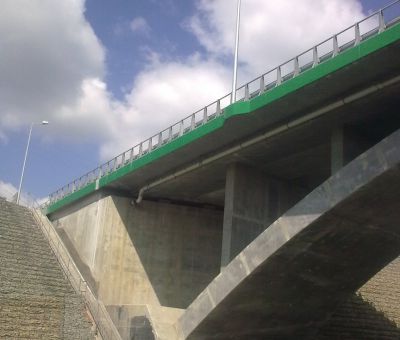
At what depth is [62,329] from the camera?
23906mm

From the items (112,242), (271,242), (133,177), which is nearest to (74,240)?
(112,242)

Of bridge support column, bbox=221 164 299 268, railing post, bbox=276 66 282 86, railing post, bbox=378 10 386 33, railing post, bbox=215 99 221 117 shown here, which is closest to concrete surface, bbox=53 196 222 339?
bridge support column, bbox=221 164 299 268

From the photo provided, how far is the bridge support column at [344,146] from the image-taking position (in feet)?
60.6

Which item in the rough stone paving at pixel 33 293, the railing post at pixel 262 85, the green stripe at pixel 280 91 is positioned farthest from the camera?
the rough stone paving at pixel 33 293

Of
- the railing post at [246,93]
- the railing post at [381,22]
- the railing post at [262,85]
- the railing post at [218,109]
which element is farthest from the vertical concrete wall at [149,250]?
the railing post at [381,22]

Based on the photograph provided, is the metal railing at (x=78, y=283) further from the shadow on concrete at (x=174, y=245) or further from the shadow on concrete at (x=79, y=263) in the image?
the shadow on concrete at (x=174, y=245)

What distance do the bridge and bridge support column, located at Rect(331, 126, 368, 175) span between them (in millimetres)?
41

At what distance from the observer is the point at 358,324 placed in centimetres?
2948

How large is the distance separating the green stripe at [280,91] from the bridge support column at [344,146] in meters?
2.63

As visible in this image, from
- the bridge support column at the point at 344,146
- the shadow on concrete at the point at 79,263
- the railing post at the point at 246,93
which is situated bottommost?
the shadow on concrete at the point at 79,263

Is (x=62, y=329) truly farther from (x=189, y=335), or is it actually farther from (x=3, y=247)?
(x=3, y=247)

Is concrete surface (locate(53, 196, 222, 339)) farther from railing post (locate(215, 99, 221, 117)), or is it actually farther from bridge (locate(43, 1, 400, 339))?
railing post (locate(215, 99, 221, 117))

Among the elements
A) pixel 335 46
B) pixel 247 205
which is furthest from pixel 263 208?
pixel 335 46

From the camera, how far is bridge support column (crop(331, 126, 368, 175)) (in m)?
18.5
